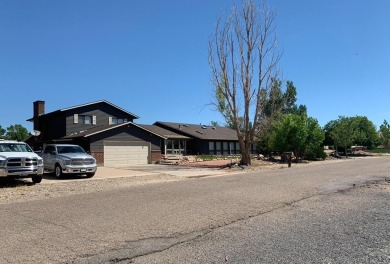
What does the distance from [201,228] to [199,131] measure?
43388mm

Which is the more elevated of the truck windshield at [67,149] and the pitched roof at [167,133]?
the pitched roof at [167,133]

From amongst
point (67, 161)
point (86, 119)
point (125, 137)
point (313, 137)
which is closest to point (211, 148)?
point (313, 137)

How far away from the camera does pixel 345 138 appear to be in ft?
165

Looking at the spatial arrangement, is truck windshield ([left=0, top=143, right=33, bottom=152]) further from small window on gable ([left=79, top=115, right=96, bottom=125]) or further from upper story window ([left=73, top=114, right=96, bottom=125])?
small window on gable ([left=79, top=115, right=96, bottom=125])

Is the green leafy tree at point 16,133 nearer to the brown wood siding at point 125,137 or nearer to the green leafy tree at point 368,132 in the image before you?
the brown wood siding at point 125,137

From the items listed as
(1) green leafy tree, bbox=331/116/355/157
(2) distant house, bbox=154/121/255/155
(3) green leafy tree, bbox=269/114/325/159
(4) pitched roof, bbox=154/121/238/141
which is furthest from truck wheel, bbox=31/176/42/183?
(1) green leafy tree, bbox=331/116/355/157

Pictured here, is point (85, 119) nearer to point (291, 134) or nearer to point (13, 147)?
point (13, 147)

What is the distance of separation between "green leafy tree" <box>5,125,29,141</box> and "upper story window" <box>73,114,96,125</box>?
4884cm

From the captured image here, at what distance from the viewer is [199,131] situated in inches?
1997

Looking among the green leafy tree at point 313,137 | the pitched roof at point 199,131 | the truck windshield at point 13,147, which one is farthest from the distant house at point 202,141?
the truck windshield at point 13,147

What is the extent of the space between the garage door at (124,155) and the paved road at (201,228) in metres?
20.0

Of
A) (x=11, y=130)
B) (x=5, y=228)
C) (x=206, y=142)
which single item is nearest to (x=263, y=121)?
(x=206, y=142)

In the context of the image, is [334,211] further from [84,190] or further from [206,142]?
[206,142]

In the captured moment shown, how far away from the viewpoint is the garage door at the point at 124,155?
104 feet
